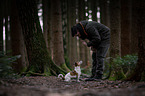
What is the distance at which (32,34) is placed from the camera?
6.29 meters

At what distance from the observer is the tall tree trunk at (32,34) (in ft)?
20.6

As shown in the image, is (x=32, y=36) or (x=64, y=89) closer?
(x=64, y=89)

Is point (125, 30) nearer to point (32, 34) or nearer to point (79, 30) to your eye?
point (79, 30)

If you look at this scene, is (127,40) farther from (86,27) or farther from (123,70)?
(86,27)

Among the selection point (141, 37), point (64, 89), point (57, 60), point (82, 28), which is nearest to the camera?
point (64, 89)

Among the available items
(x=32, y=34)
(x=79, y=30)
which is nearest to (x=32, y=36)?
(x=32, y=34)

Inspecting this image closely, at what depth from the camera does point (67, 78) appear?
4.97 meters

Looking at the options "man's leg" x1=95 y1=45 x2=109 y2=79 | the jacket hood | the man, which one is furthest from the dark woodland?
the jacket hood

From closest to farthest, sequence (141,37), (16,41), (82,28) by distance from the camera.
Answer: (141,37)
(82,28)
(16,41)

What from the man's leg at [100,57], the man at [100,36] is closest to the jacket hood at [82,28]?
the man at [100,36]

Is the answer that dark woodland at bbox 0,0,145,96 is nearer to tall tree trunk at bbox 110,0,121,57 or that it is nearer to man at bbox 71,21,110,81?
tall tree trunk at bbox 110,0,121,57

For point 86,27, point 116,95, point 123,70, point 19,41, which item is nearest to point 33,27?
point 86,27

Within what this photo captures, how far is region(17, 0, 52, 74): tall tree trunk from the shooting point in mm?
6266

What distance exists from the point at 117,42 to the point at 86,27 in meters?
2.13
